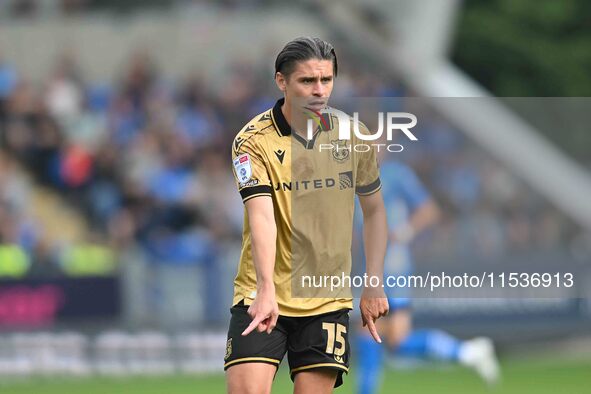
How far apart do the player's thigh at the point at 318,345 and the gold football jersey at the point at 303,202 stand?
5cm

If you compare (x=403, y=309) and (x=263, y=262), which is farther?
(x=403, y=309)

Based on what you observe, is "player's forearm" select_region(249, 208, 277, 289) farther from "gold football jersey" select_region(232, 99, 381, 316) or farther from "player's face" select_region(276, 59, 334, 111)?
"player's face" select_region(276, 59, 334, 111)

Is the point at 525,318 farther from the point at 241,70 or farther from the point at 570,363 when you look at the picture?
the point at 241,70

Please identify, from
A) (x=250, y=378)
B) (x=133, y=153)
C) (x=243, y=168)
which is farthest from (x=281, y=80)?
(x=133, y=153)

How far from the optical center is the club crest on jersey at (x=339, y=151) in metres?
6.09

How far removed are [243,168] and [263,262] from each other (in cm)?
42

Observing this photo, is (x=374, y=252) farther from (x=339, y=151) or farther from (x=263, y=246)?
(x=263, y=246)

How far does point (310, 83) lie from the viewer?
5.86 m

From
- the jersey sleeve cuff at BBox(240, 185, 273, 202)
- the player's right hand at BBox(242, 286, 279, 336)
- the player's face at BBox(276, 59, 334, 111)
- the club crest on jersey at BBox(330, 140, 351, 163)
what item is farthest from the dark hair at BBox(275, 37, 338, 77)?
the player's right hand at BBox(242, 286, 279, 336)

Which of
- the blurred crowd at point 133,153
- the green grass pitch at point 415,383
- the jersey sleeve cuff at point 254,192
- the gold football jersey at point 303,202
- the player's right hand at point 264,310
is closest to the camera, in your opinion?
the player's right hand at point 264,310

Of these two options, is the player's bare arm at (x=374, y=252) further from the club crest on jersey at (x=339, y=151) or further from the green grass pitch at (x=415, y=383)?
the green grass pitch at (x=415, y=383)

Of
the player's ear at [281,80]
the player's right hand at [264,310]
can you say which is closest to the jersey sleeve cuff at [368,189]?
the player's ear at [281,80]

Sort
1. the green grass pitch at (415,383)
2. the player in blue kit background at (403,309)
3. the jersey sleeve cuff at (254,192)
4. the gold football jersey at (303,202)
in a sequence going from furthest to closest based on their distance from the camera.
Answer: the green grass pitch at (415,383) → the player in blue kit background at (403,309) → the gold football jersey at (303,202) → the jersey sleeve cuff at (254,192)

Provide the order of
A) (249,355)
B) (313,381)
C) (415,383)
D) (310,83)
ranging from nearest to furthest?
(310,83) → (249,355) → (313,381) → (415,383)
